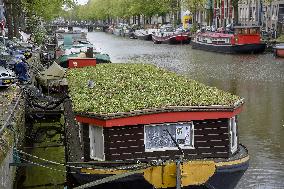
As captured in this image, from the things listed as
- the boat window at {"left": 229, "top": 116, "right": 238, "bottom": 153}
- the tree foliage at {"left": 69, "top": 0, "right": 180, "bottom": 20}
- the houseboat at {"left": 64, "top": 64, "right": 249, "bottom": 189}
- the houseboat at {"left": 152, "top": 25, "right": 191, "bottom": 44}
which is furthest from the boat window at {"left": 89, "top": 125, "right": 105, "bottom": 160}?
the tree foliage at {"left": 69, "top": 0, "right": 180, "bottom": 20}

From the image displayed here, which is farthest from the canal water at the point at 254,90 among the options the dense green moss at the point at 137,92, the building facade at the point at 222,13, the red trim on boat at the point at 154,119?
the building facade at the point at 222,13

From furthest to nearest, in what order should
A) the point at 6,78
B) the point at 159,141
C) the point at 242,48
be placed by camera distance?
the point at 242,48 < the point at 6,78 < the point at 159,141

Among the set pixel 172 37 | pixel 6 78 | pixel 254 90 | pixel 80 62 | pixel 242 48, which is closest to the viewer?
pixel 6 78

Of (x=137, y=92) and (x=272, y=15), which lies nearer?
(x=137, y=92)

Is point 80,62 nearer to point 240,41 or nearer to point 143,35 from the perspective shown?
point 240,41

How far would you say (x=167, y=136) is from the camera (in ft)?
43.4

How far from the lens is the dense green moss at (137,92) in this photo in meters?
13.6

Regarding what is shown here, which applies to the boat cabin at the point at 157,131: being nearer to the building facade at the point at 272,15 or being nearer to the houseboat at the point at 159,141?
the houseboat at the point at 159,141

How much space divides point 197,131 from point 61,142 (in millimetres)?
8549

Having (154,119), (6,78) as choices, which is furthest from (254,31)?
(154,119)

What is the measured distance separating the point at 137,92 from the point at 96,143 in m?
2.37

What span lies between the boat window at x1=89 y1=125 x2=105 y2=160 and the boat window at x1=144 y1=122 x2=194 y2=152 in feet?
3.60

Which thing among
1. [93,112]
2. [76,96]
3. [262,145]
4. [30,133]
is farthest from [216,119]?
[30,133]

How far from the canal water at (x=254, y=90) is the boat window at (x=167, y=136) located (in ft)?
14.1
